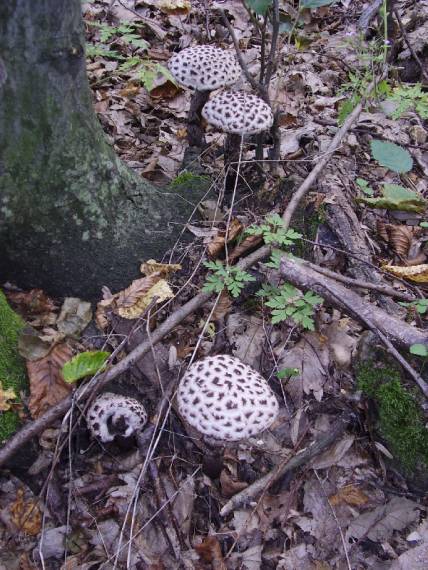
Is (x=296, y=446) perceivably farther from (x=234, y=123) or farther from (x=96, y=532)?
(x=234, y=123)

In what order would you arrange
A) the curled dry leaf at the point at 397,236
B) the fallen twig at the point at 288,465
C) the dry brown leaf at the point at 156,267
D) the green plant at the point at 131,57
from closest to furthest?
the fallen twig at the point at 288,465
the dry brown leaf at the point at 156,267
the curled dry leaf at the point at 397,236
the green plant at the point at 131,57

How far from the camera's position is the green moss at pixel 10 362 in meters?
2.85

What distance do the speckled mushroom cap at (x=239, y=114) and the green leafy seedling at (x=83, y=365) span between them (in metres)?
1.99

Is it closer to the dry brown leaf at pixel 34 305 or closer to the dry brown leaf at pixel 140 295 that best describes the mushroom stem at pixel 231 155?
the dry brown leaf at pixel 140 295

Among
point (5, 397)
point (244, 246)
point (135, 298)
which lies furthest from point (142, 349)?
point (244, 246)

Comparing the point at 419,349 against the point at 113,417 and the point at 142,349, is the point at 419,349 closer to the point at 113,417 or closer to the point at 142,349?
the point at 142,349

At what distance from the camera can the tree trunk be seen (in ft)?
9.16

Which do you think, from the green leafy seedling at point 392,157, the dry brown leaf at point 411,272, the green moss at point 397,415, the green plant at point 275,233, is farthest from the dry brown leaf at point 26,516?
the green leafy seedling at point 392,157

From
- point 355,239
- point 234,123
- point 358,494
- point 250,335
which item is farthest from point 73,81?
point 358,494

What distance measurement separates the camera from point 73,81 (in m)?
3.03

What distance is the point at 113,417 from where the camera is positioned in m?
3.06

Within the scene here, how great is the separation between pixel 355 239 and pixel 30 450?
278 centimetres

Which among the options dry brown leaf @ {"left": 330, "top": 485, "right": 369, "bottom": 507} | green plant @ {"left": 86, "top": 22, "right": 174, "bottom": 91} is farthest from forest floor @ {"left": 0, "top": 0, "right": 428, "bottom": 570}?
green plant @ {"left": 86, "top": 22, "right": 174, "bottom": 91}

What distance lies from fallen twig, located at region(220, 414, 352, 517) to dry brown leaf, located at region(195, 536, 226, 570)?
0.16 meters
